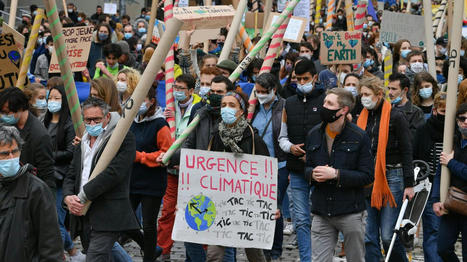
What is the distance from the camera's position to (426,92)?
989cm

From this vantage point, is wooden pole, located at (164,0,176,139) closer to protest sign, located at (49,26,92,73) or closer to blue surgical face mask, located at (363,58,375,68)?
protest sign, located at (49,26,92,73)

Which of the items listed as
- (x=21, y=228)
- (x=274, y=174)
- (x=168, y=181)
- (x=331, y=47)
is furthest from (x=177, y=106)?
(x=21, y=228)

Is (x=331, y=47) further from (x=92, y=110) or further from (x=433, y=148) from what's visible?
(x=92, y=110)

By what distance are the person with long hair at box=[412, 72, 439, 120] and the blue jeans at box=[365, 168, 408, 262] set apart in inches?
81.6

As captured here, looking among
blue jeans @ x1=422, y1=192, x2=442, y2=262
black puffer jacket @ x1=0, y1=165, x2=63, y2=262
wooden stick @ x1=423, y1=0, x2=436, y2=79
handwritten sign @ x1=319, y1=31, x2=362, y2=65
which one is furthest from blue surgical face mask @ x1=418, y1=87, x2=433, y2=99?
black puffer jacket @ x1=0, y1=165, x2=63, y2=262

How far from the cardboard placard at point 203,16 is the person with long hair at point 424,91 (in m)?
3.20

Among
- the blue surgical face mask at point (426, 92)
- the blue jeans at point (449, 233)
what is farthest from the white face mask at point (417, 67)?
the blue jeans at point (449, 233)

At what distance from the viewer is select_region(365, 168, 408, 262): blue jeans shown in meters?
7.98

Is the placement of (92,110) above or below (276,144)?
above

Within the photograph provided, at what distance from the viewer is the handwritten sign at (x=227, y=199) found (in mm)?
7285

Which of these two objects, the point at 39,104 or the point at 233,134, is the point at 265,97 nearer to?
the point at 233,134

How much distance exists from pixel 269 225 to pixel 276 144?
1.57m

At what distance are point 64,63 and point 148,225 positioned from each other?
165 cm

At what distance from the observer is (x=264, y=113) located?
8773 millimetres
